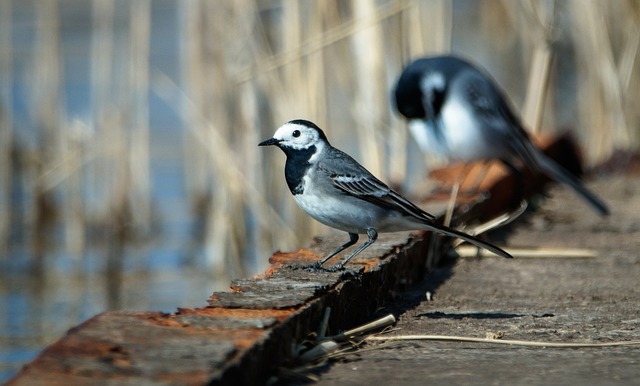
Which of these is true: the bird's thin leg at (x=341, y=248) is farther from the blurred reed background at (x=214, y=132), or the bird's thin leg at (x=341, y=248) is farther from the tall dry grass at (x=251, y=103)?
the tall dry grass at (x=251, y=103)

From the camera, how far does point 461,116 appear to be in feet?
21.9

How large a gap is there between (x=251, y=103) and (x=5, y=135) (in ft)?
7.92

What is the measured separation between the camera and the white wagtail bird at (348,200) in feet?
12.7

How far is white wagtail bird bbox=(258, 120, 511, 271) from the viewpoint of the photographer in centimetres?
388

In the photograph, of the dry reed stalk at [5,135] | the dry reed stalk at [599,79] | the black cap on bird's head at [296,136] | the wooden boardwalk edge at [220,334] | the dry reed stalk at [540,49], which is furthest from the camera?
the dry reed stalk at [5,135]

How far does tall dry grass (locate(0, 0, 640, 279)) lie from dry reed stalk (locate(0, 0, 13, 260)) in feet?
0.05

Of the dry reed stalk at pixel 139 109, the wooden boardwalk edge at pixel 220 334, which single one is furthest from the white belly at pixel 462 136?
the wooden boardwalk edge at pixel 220 334

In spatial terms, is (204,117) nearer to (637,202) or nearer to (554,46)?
(554,46)

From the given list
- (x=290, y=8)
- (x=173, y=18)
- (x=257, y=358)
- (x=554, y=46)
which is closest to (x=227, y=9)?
(x=290, y=8)

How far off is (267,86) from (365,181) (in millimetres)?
2832

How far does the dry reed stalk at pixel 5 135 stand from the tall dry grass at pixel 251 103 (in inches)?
0.6

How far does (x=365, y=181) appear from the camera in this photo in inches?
156

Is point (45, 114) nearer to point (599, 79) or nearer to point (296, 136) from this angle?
point (599, 79)

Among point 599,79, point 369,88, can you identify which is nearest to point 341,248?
point 369,88
